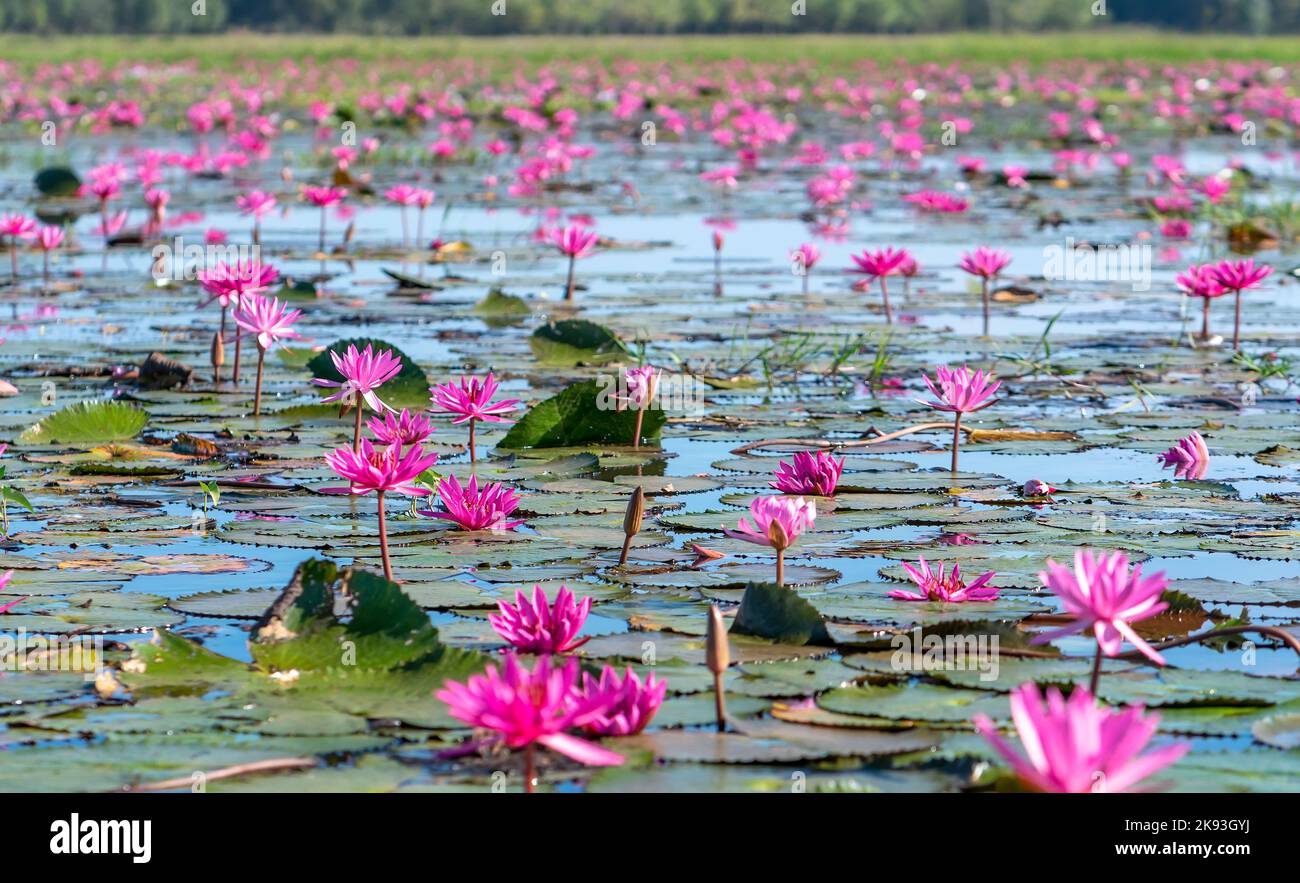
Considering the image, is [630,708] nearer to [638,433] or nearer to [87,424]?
[638,433]

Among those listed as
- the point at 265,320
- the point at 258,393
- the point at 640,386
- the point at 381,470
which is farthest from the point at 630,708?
the point at 258,393

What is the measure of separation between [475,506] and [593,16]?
139 feet

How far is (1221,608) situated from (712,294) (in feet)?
16.3

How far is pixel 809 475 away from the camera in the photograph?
3891 millimetres

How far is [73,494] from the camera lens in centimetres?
412

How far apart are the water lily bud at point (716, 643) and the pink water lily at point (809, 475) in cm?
147

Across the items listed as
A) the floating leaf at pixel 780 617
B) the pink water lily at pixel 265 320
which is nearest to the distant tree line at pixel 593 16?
the pink water lily at pixel 265 320

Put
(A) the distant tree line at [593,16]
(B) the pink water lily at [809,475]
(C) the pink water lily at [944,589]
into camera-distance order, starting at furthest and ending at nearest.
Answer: (A) the distant tree line at [593,16]
(B) the pink water lily at [809,475]
(C) the pink water lily at [944,589]

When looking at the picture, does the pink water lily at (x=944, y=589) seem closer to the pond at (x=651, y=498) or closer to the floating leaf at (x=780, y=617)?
the pond at (x=651, y=498)

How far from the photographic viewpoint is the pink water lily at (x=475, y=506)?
12.0 ft

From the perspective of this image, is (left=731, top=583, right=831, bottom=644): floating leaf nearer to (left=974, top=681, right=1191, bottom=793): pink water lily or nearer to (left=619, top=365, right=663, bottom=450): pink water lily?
(left=974, top=681, right=1191, bottom=793): pink water lily
